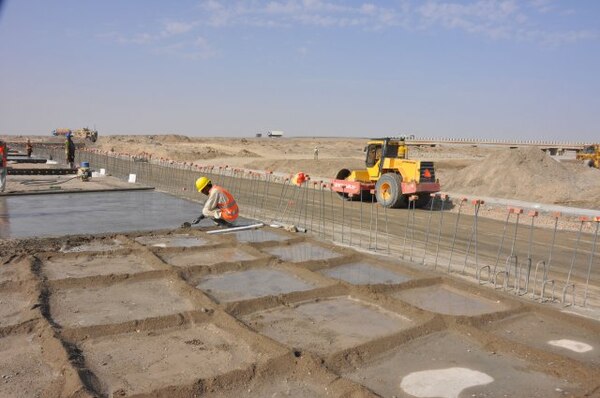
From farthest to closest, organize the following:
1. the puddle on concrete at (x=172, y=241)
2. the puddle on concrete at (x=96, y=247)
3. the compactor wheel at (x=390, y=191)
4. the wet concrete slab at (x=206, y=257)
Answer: the compactor wheel at (x=390, y=191) < the puddle on concrete at (x=172, y=241) < the puddle on concrete at (x=96, y=247) < the wet concrete slab at (x=206, y=257)

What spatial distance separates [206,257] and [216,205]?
2104 mm

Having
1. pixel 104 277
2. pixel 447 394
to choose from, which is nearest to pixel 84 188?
pixel 104 277

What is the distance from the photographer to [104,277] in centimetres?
644

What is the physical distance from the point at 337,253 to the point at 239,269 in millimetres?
1855

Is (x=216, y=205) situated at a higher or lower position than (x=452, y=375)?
higher

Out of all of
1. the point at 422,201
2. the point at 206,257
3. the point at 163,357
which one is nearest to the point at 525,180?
the point at 422,201

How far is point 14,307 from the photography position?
214 inches

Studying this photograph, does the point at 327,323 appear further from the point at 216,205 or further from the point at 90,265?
the point at 216,205

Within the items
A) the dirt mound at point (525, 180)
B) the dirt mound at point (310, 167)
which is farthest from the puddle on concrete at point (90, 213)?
the dirt mound at point (310, 167)

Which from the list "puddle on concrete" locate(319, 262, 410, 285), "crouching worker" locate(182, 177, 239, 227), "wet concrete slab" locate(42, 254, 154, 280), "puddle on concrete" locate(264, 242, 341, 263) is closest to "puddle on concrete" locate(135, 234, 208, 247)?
"crouching worker" locate(182, 177, 239, 227)

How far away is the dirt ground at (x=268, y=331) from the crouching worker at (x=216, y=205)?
76.9 inches

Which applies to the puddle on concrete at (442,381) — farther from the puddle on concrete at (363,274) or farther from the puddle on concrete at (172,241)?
the puddle on concrete at (172,241)

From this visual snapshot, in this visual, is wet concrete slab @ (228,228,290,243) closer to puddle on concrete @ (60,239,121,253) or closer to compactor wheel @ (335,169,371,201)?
puddle on concrete @ (60,239,121,253)

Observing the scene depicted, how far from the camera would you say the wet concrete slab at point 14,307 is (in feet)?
16.5
